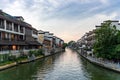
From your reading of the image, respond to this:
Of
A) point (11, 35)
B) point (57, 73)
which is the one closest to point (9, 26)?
point (11, 35)

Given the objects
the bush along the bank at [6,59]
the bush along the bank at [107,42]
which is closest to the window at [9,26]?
the bush along the bank at [6,59]

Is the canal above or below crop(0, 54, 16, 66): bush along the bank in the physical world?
below

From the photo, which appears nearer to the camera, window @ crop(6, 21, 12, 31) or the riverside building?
the riverside building

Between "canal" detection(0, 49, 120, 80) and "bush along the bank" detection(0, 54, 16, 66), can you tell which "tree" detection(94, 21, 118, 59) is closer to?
"canal" detection(0, 49, 120, 80)

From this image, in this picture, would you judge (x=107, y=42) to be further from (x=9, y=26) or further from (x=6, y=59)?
(x=9, y=26)

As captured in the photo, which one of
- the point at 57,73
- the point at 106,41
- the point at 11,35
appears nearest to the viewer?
the point at 57,73

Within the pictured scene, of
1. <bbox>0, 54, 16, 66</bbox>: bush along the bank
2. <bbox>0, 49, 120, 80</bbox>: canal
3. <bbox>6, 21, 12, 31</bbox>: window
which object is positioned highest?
<bbox>6, 21, 12, 31</bbox>: window

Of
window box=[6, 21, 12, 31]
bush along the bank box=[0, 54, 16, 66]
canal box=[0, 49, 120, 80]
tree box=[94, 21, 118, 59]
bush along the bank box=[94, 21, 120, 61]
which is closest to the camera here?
canal box=[0, 49, 120, 80]

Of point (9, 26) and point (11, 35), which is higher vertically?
point (9, 26)

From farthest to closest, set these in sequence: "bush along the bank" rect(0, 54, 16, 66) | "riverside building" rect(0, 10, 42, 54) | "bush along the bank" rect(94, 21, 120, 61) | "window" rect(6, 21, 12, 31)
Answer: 1. "window" rect(6, 21, 12, 31)
2. "riverside building" rect(0, 10, 42, 54)
3. "bush along the bank" rect(94, 21, 120, 61)
4. "bush along the bank" rect(0, 54, 16, 66)

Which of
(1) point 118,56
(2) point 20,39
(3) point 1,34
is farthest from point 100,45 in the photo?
(2) point 20,39

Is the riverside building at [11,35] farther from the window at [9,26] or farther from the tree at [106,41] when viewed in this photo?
the tree at [106,41]

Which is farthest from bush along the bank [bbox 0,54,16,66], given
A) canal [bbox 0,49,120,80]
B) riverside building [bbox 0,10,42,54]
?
canal [bbox 0,49,120,80]

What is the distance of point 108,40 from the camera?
172 feet
